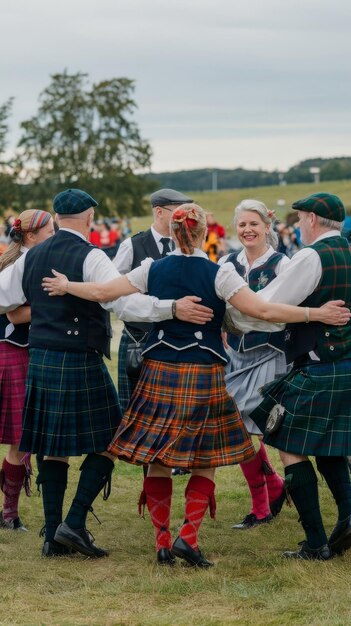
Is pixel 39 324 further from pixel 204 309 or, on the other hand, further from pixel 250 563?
pixel 250 563

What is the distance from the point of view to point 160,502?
5.11 meters

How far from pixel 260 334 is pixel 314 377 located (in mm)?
889

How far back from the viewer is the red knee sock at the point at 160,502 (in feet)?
16.8

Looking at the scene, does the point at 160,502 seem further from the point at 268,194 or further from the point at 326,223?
the point at 268,194

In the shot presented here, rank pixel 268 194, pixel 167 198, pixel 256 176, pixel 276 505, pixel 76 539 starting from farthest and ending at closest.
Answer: pixel 256 176, pixel 268 194, pixel 167 198, pixel 276 505, pixel 76 539

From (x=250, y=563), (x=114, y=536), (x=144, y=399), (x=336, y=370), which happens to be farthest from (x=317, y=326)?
(x=114, y=536)

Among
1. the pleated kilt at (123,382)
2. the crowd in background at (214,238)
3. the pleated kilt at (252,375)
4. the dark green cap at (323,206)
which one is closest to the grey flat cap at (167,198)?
the pleated kilt at (123,382)

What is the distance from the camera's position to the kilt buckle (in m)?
5.11

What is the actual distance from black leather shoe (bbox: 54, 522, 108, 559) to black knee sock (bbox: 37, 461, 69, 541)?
12 centimetres

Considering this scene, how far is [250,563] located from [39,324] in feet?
5.24

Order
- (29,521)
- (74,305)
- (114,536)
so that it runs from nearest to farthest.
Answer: (74,305) < (114,536) < (29,521)

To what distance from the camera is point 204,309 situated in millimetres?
4902

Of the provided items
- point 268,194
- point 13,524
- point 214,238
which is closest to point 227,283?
point 13,524

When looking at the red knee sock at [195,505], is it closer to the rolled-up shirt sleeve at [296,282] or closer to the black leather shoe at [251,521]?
the rolled-up shirt sleeve at [296,282]
